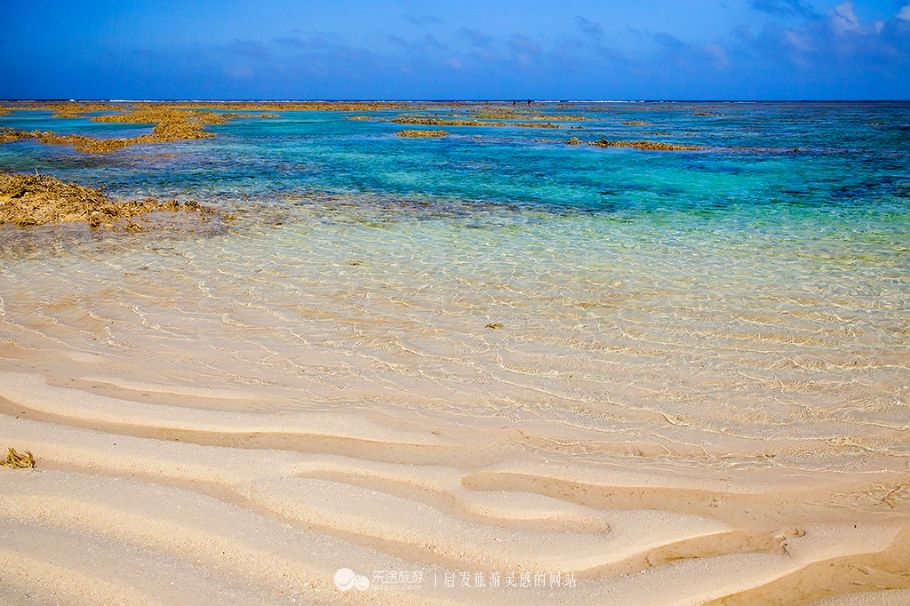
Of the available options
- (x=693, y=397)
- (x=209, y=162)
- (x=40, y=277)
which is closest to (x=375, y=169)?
(x=209, y=162)

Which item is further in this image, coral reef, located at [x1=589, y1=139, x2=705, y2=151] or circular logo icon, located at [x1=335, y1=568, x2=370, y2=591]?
coral reef, located at [x1=589, y1=139, x2=705, y2=151]

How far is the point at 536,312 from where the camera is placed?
680 cm

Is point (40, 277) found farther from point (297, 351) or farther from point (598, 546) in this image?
point (598, 546)

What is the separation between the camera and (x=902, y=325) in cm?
641

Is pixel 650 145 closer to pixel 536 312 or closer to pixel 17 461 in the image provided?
pixel 536 312

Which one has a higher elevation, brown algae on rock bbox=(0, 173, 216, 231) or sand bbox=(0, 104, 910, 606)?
brown algae on rock bbox=(0, 173, 216, 231)

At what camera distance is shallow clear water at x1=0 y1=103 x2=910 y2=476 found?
4578 millimetres

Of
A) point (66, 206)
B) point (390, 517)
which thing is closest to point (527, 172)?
point (66, 206)

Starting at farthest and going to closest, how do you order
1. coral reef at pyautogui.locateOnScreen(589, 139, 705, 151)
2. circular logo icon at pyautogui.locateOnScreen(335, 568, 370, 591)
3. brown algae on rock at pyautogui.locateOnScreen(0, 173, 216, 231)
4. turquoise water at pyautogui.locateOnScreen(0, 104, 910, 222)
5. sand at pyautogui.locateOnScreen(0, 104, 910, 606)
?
coral reef at pyautogui.locateOnScreen(589, 139, 705, 151)
turquoise water at pyautogui.locateOnScreen(0, 104, 910, 222)
brown algae on rock at pyautogui.locateOnScreen(0, 173, 216, 231)
sand at pyautogui.locateOnScreen(0, 104, 910, 606)
circular logo icon at pyautogui.locateOnScreen(335, 568, 370, 591)

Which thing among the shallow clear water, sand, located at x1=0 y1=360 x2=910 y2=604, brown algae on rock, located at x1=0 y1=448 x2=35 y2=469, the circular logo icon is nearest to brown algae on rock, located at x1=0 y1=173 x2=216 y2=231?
the shallow clear water

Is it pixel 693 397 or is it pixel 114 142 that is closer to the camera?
pixel 693 397

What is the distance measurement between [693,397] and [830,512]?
1503mm

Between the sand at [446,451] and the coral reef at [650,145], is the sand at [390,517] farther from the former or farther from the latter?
the coral reef at [650,145]

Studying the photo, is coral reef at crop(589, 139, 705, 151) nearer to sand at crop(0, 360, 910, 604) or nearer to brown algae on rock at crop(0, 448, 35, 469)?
sand at crop(0, 360, 910, 604)
